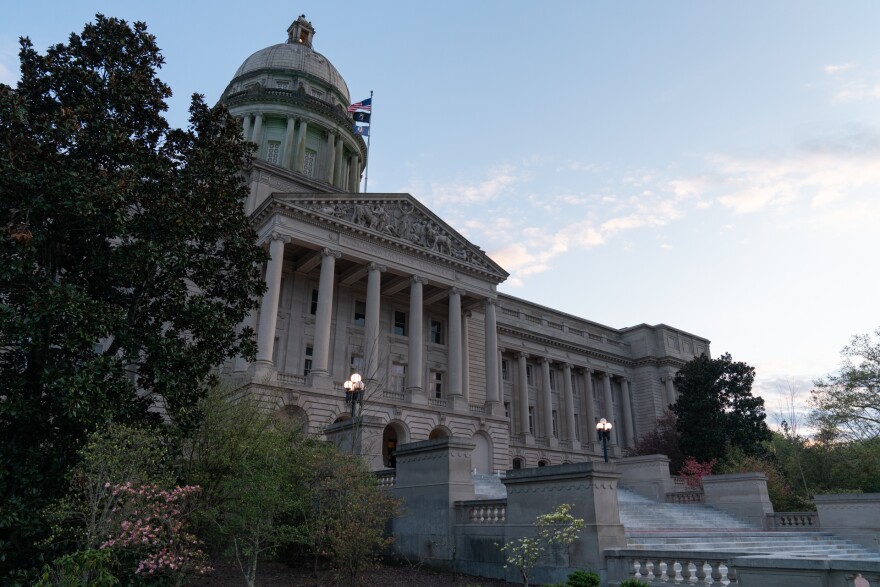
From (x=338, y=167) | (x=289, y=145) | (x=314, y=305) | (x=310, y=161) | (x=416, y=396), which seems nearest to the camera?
(x=416, y=396)

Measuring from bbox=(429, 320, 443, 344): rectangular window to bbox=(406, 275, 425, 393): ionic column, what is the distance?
5.95 m

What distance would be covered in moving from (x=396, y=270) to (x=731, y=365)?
29.9 meters

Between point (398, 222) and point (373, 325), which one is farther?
point (398, 222)

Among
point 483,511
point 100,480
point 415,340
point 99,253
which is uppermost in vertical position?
point 415,340

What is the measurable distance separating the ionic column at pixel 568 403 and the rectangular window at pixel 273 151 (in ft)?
115

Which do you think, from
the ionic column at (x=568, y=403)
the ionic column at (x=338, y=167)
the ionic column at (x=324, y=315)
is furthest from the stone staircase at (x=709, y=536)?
the ionic column at (x=338, y=167)

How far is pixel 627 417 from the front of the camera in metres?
62.8

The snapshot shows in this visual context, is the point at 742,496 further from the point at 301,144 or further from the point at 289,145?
the point at 289,145

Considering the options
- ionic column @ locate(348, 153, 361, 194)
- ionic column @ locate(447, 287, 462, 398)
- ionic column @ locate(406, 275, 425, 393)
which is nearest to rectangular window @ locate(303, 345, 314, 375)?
ionic column @ locate(406, 275, 425, 393)

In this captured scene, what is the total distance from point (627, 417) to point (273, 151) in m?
45.9

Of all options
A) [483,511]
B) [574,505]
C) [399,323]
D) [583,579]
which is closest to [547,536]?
[574,505]

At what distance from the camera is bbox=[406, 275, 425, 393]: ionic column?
3666 centimetres

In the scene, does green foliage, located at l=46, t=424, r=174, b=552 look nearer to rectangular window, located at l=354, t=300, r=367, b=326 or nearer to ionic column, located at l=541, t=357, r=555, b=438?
rectangular window, located at l=354, t=300, r=367, b=326

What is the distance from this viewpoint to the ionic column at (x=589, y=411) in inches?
2320
